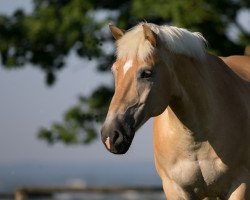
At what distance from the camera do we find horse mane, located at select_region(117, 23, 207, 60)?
509 centimetres

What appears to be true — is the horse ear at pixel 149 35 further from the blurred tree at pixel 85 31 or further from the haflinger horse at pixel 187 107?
the blurred tree at pixel 85 31

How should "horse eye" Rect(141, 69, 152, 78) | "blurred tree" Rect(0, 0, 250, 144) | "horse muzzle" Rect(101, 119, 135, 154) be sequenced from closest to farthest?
"horse muzzle" Rect(101, 119, 135, 154)
"horse eye" Rect(141, 69, 152, 78)
"blurred tree" Rect(0, 0, 250, 144)

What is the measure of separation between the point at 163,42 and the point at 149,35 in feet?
0.54

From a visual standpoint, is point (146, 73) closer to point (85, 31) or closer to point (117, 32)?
point (117, 32)

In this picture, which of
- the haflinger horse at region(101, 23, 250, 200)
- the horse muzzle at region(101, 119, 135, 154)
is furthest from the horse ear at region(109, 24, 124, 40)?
the horse muzzle at region(101, 119, 135, 154)

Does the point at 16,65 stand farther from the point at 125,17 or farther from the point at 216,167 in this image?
the point at 216,167

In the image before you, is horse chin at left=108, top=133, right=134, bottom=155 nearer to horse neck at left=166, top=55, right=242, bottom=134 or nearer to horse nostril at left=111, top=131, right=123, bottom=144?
horse nostril at left=111, top=131, right=123, bottom=144

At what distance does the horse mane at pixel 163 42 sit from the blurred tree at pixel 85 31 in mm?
5261

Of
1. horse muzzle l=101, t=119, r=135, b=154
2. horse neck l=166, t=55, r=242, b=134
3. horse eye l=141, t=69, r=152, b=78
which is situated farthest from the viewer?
horse neck l=166, t=55, r=242, b=134

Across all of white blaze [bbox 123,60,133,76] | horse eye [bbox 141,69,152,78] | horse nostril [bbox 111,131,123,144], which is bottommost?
horse nostril [bbox 111,131,123,144]

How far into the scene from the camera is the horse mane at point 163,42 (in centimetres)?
509

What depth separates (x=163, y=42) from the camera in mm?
5250

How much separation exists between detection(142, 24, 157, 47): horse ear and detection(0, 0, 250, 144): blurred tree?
5.62 m

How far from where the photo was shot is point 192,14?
10.9 metres
